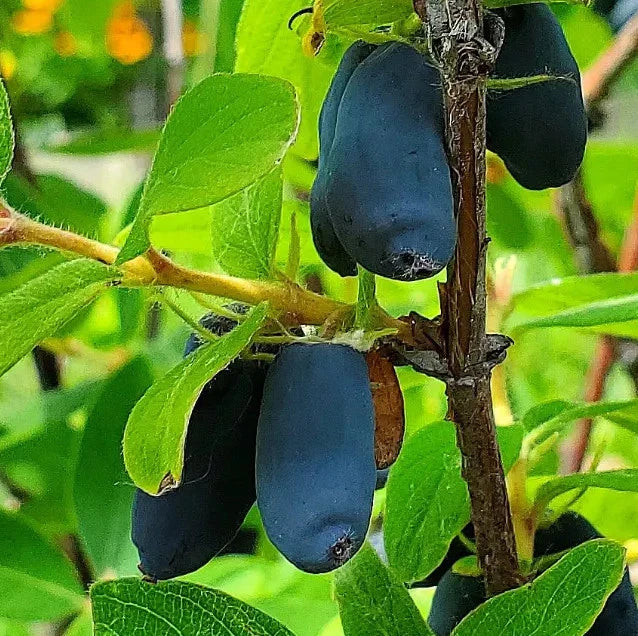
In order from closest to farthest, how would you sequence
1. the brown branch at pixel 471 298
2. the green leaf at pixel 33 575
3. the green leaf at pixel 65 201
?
1. the brown branch at pixel 471 298
2. the green leaf at pixel 33 575
3. the green leaf at pixel 65 201

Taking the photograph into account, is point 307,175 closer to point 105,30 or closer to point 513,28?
point 513,28

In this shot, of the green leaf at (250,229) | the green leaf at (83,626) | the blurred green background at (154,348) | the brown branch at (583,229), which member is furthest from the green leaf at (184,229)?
the brown branch at (583,229)

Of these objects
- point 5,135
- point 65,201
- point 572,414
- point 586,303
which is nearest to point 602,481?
point 572,414

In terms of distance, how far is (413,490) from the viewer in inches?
16.3

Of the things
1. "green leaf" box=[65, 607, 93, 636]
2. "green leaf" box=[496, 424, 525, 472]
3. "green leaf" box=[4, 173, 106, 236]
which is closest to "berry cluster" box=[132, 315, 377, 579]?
"green leaf" box=[496, 424, 525, 472]

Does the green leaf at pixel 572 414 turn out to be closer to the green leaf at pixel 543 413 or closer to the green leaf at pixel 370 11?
the green leaf at pixel 543 413

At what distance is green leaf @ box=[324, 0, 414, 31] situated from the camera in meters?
0.32

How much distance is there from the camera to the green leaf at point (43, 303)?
297 millimetres

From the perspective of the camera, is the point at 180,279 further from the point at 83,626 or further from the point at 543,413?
the point at 83,626

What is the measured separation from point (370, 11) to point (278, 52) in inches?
4.6

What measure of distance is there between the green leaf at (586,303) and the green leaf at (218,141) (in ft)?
0.59

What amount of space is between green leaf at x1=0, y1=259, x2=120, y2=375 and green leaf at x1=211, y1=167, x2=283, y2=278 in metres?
0.06

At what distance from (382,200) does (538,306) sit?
31 centimetres

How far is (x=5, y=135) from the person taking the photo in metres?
0.31
